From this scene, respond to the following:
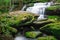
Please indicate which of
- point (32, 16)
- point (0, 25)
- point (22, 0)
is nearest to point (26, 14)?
point (32, 16)

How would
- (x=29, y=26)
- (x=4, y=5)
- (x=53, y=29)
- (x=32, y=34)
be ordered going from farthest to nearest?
(x=4, y=5) < (x=29, y=26) < (x=32, y=34) < (x=53, y=29)

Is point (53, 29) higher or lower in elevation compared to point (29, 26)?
higher

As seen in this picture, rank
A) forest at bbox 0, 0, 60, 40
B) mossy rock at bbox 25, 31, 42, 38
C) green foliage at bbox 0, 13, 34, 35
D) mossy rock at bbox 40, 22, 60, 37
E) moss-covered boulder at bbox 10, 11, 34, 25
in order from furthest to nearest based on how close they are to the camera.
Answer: moss-covered boulder at bbox 10, 11, 34, 25, green foliage at bbox 0, 13, 34, 35, mossy rock at bbox 25, 31, 42, 38, mossy rock at bbox 40, 22, 60, 37, forest at bbox 0, 0, 60, 40

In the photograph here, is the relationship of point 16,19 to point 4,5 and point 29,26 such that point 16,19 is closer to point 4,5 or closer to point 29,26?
point 29,26

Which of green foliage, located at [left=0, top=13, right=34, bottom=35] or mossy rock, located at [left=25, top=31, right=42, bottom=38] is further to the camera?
green foliage, located at [left=0, top=13, right=34, bottom=35]

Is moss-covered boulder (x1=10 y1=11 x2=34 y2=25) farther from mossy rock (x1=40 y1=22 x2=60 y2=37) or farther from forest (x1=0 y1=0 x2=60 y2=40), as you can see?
mossy rock (x1=40 y1=22 x2=60 y2=37)

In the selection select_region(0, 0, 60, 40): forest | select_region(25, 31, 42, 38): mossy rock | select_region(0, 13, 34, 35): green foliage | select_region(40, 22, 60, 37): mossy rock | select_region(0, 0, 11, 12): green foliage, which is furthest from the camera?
select_region(0, 0, 11, 12): green foliage

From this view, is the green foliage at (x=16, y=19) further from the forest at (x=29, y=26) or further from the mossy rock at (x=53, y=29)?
the mossy rock at (x=53, y=29)

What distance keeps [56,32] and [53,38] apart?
0.44 metres

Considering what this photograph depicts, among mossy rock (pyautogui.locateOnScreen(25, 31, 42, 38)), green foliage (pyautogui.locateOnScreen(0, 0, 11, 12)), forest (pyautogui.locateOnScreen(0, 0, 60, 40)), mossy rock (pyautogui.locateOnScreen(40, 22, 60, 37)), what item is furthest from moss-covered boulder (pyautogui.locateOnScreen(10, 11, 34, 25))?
green foliage (pyautogui.locateOnScreen(0, 0, 11, 12))

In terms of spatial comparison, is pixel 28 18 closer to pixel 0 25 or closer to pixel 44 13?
pixel 44 13

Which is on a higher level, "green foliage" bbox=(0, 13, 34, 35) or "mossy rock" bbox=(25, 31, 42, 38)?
"green foliage" bbox=(0, 13, 34, 35)

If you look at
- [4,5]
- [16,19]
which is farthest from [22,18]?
[4,5]

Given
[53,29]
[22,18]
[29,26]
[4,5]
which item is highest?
[22,18]
